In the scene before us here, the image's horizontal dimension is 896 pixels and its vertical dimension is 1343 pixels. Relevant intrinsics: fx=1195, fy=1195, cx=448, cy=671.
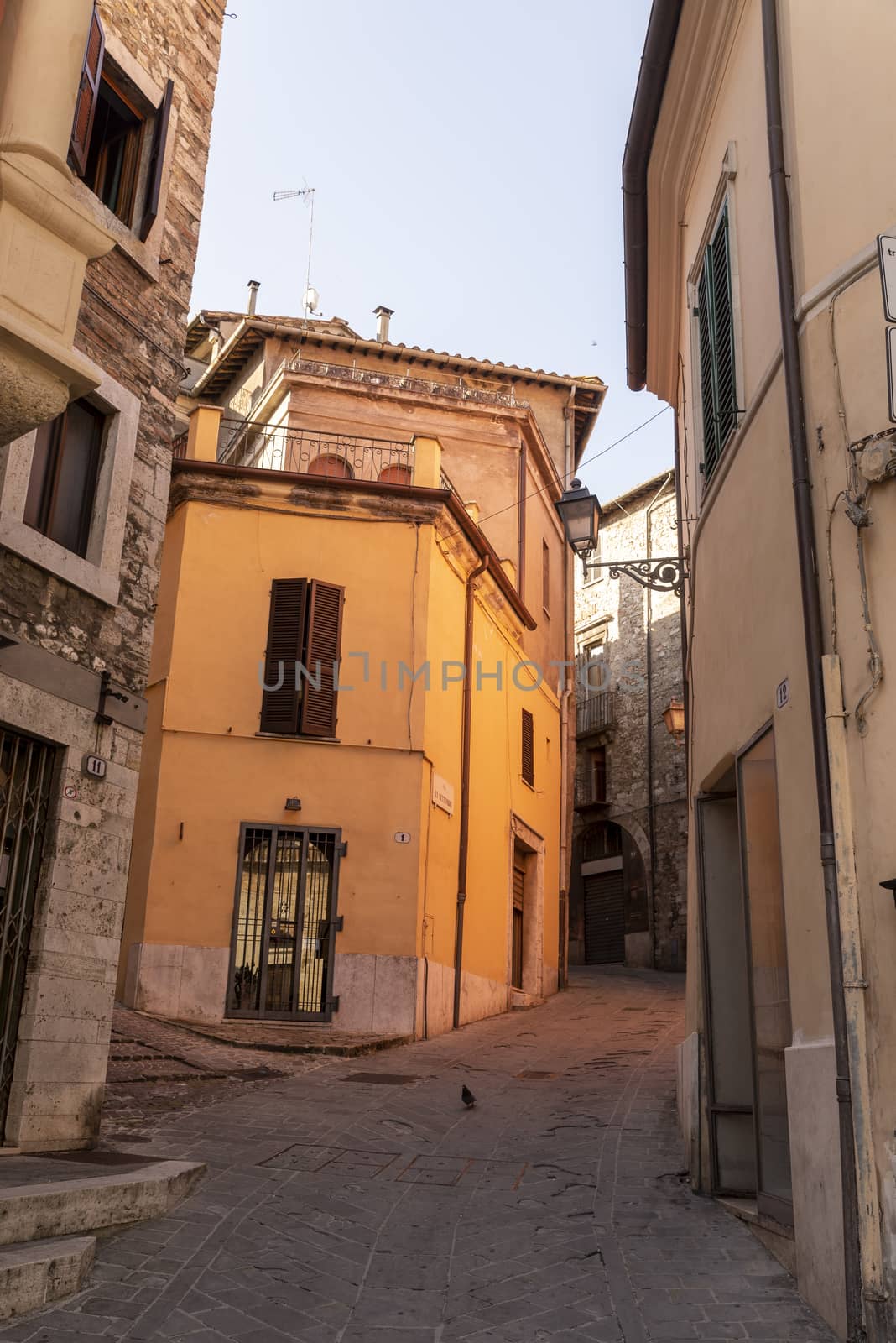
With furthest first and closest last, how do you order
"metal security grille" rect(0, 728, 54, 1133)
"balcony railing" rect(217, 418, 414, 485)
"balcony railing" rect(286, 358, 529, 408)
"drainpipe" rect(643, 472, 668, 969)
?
"drainpipe" rect(643, 472, 668, 969), "balcony railing" rect(286, 358, 529, 408), "balcony railing" rect(217, 418, 414, 485), "metal security grille" rect(0, 728, 54, 1133)

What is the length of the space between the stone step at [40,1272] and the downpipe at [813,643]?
310 cm

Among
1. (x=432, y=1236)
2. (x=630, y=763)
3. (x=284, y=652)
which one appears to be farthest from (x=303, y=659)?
(x=630, y=763)

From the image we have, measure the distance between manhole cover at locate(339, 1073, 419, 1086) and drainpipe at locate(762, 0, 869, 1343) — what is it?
659cm

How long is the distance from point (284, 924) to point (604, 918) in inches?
642

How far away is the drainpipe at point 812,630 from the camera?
4.39 m

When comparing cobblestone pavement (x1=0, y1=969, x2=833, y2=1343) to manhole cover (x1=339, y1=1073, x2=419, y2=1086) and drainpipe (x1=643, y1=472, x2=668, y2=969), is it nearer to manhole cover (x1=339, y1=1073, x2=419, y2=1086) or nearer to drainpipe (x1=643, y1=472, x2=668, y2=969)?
manhole cover (x1=339, y1=1073, x2=419, y2=1086)

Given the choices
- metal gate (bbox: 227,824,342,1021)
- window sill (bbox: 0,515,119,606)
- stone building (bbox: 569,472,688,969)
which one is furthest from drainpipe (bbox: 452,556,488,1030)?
stone building (bbox: 569,472,688,969)

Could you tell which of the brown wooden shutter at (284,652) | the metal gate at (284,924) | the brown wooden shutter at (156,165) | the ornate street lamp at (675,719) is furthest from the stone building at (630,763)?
the brown wooden shutter at (156,165)

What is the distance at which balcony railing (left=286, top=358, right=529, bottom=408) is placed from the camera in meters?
21.0

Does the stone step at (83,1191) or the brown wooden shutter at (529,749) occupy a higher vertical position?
the brown wooden shutter at (529,749)

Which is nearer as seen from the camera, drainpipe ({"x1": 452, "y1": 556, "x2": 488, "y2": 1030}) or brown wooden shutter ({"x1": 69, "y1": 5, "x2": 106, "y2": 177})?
brown wooden shutter ({"x1": 69, "y1": 5, "x2": 106, "y2": 177})

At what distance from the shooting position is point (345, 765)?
14.6m

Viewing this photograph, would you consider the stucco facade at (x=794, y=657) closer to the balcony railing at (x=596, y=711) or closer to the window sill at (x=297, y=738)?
the window sill at (x=297, y=738)

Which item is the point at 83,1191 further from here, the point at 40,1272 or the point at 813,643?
the point at 813,643
